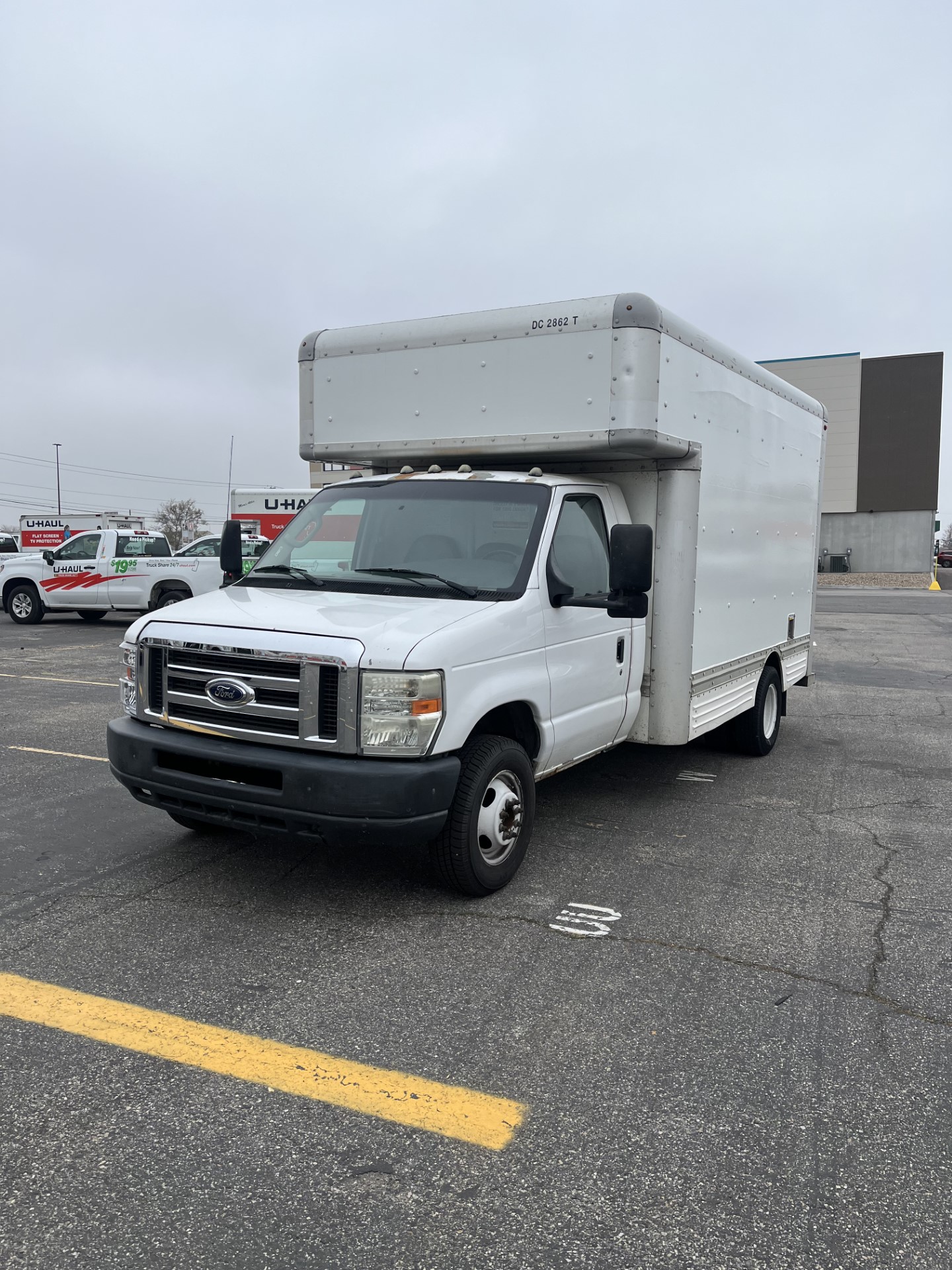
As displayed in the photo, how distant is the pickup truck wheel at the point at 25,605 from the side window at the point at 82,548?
44.6 inches

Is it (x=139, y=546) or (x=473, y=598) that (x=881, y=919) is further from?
(x=139, y=546)

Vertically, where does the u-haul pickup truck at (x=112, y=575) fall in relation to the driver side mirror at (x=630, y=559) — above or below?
below

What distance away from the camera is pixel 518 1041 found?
334cm

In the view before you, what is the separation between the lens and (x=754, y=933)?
169 inches

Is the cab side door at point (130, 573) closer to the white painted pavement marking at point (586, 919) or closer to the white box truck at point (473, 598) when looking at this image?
the white box truck at point (473, 598)

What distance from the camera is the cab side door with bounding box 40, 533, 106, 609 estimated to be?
19062 mm

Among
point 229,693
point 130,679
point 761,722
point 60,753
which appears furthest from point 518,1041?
point 60,753

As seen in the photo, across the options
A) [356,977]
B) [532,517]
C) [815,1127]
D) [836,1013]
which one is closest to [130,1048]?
[356,977]

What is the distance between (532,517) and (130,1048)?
311cm

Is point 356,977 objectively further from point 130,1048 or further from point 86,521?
point 86,521

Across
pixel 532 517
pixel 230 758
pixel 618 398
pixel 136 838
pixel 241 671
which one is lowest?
pixel 136 838

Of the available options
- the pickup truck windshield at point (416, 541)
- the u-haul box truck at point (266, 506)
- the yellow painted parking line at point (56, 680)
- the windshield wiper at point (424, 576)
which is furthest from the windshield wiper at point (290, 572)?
the u-haul box truck at point (266, 506)

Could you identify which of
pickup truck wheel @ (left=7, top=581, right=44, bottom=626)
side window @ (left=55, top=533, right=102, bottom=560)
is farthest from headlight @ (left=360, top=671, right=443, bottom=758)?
pickup truck wheel @ (left=7, top=581, right=44, bottom=626)

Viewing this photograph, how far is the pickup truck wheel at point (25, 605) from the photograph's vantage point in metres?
19.8
